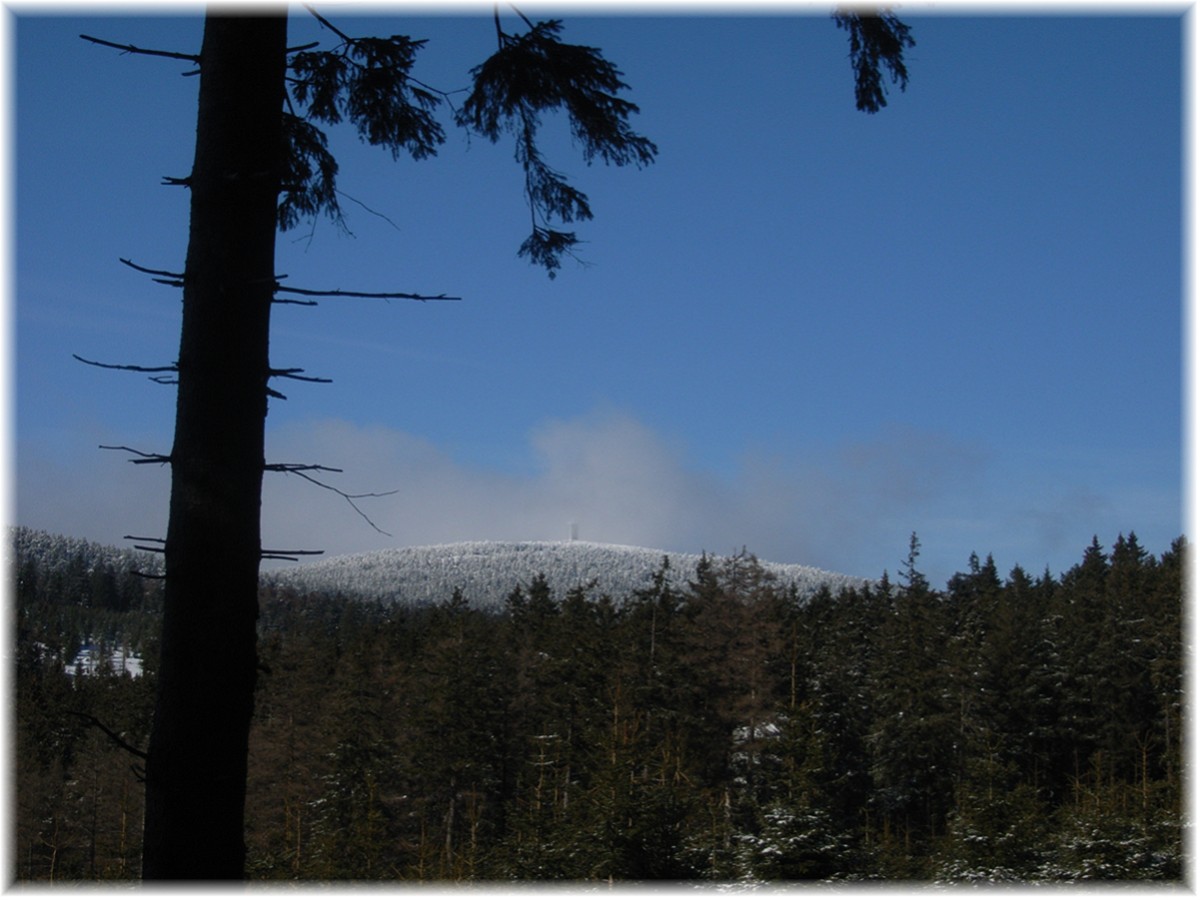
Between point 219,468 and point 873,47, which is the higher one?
point 873,47

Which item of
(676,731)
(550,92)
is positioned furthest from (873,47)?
(676,731)

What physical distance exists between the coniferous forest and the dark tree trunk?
58.7ft

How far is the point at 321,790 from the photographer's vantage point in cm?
3684

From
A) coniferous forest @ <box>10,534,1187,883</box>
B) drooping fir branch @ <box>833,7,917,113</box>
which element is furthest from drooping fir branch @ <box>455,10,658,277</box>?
coniferous forest @ <box>10,534,1187,883</box>

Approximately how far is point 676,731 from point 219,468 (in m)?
31.2

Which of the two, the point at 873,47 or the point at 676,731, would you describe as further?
the point at 676,731

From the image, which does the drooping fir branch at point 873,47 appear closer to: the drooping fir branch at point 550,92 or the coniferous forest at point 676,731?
the drooping fir branch at point 550,92

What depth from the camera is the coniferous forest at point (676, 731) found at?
24500 millimetres

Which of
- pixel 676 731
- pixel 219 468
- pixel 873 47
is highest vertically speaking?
pixel 873 47

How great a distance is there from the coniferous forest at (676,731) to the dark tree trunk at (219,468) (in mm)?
17886

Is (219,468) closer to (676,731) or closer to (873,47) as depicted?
(873,47)

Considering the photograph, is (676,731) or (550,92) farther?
(676,731)

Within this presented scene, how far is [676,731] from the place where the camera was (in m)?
33.4

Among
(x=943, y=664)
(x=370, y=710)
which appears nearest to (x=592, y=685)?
(x=370, y=710)
